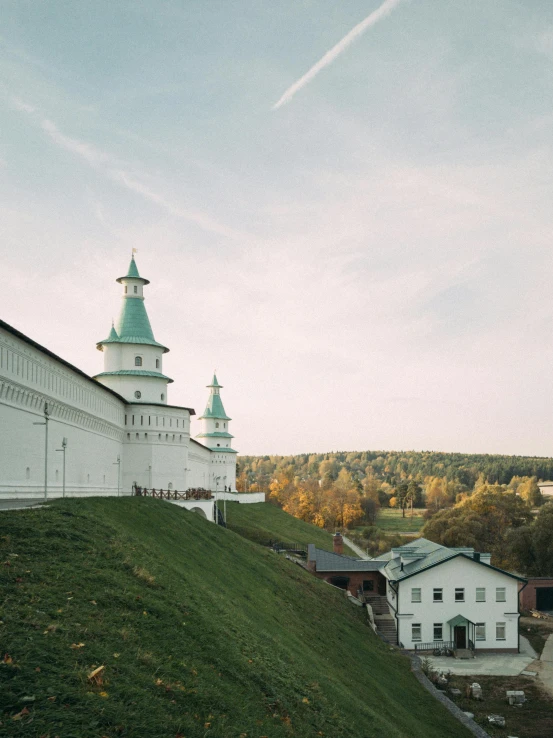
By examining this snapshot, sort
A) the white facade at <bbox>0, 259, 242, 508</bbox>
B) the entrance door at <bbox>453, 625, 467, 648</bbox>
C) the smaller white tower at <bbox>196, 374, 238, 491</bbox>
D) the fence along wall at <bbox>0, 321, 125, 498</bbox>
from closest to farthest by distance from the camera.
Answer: the fence along wall at <bbox>0, 321, 125, 498</bbox>, the white facade at <bbox>0, 259, 242, 508</bbox>, the entrance door at <bbox>453, 625, 467, 648</bbox>, the smaller white tower at <bbox>196, 374, 238, 491</bbox>

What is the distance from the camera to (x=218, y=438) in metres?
83.6

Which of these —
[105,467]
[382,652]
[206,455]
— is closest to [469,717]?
[382,652]

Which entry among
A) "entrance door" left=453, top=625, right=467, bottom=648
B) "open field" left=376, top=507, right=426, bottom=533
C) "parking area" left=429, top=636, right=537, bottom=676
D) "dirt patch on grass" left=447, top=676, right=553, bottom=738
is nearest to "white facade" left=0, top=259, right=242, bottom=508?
"entrance door" left=453, top=625, right=467, bottom=648

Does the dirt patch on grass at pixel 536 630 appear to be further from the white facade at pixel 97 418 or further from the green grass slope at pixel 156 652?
the white facade at pixel 97 418

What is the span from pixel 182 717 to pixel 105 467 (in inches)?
1167

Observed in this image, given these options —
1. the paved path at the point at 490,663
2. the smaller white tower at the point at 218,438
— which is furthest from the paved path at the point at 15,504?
the smaller white tower at the point at 218,438

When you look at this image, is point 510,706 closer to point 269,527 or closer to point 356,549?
point 269,527

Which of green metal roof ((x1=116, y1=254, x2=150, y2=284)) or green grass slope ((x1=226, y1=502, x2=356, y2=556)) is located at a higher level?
green metal roof ((x1=116, y1=254, x2=150, y2=284))

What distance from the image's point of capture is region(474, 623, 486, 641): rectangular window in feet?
117

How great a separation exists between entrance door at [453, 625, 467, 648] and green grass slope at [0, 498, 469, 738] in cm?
1233

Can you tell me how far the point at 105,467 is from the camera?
37.4m

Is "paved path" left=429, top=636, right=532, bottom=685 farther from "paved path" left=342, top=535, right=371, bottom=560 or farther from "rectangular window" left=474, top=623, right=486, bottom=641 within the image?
"paved path" left=342, top=535, right=371, bottom=560

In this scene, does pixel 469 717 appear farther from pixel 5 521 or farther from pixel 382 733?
pixel 5 521

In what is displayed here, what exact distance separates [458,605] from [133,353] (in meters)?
28.0
